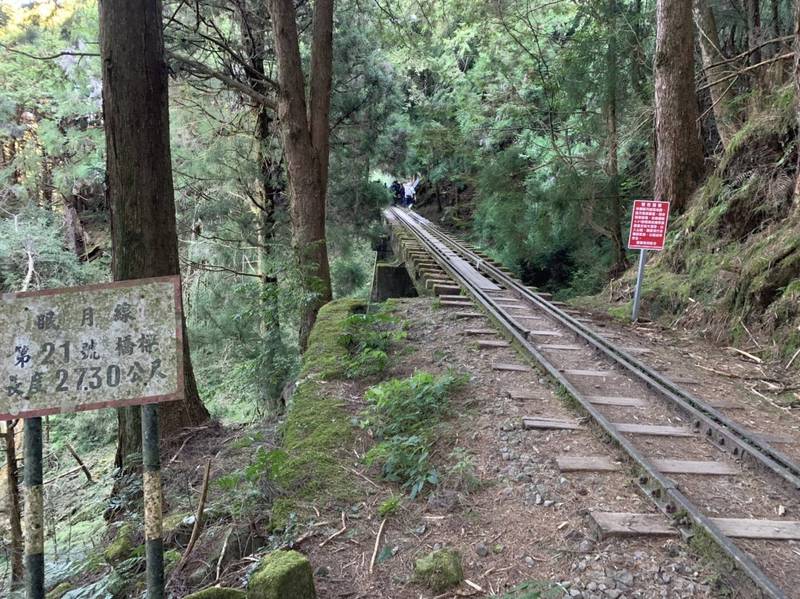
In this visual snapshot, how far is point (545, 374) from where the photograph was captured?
5.55 metres

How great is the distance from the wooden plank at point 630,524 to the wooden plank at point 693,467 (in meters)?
0.64

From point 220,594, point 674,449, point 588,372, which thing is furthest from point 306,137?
point 220,594

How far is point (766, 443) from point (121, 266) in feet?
18.5

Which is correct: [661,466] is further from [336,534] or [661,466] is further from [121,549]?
[121,549]

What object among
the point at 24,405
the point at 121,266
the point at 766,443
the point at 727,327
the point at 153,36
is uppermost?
the point at 153,36

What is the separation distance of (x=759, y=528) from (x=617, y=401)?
1.94m

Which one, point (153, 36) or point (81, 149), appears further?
point (81, 149)

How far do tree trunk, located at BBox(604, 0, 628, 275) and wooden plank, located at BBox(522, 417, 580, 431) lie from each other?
1015cm

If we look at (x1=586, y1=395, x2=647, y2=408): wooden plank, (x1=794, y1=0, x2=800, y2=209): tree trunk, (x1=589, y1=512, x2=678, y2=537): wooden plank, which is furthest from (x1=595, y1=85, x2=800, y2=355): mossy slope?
(x1=589, y1=512, x2=678, y2=537): wooden plank

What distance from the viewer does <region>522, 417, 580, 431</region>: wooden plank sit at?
14.2 feet

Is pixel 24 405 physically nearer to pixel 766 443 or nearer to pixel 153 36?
pixel 153 36

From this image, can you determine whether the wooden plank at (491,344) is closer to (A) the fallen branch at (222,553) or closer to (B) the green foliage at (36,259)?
(A) the fallen branch at (222,553)

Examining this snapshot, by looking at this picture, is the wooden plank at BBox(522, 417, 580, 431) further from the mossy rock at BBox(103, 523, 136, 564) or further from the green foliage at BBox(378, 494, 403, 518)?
the mossy rock at BBox(103, 523, 136, 564)

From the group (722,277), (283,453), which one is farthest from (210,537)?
(722,277)
